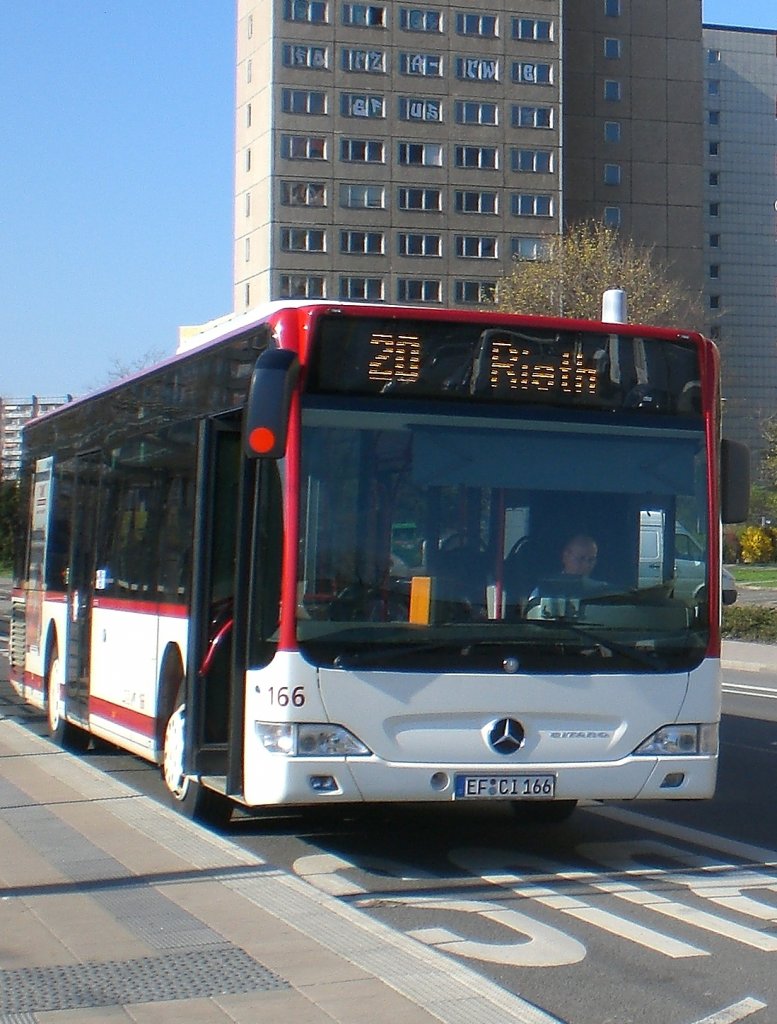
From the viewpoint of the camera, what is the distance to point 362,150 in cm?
10794

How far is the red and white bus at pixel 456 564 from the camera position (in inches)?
331

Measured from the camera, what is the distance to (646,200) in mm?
114312

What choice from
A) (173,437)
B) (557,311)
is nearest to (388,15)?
(557,311)

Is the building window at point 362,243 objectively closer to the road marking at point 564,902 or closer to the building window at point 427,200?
the building window at point 427,200

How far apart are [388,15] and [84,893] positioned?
10581cm

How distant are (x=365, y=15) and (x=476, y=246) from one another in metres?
16.3

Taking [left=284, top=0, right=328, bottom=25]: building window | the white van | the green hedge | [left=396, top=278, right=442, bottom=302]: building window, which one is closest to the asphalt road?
the white van

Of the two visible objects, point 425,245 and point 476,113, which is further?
point 476,113

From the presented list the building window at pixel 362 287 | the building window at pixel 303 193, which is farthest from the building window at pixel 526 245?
the building window at pixel 303 193

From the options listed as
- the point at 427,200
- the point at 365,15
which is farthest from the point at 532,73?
the point at 365,15

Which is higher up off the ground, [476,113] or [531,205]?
[476,113]

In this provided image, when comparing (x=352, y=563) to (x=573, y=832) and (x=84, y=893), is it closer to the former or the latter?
(x=84, y=893)

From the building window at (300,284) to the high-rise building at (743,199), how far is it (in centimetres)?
3048

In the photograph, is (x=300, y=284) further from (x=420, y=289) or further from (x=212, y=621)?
(x=212, y=621)
